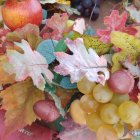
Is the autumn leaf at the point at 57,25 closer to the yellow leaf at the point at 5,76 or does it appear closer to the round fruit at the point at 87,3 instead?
the yellow leaf at the point at 5,76

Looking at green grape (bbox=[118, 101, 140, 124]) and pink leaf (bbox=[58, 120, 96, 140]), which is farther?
pink leaf (bbox=[58, 120, 96, 140])

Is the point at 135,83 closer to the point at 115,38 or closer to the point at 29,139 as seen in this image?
the point at 115,38

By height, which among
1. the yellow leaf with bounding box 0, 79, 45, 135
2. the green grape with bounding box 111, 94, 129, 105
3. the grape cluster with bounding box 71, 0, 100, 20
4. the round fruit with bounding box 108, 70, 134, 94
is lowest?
the grape cluster with bounding box 71, 0, 100, 20

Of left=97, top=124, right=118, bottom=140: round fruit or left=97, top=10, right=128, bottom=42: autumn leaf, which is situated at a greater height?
left=97, top=10, right=128, bottom=42: autumn leaf

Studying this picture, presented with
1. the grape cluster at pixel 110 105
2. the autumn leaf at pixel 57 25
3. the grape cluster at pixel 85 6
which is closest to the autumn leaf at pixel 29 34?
the autumn leaf at pixel 57 25

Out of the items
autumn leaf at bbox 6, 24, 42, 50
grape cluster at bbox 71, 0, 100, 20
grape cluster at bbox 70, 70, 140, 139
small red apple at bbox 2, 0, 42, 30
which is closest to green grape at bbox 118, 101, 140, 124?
grape cluster at bbox 70, 70, 140, 139

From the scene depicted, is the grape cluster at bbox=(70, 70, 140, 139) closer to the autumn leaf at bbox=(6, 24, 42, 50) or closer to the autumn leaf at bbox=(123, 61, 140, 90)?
the autumn leaf at bbox=(123, 61, 140, 90)

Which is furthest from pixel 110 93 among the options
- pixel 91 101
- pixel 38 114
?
pixel 38 114
